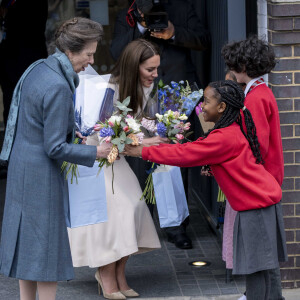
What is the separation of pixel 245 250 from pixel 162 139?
857 millimetres

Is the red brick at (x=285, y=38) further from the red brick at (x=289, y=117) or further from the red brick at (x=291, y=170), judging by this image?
the red brick at (x=291, y=170)

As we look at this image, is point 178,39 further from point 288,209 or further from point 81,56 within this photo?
point 81,56

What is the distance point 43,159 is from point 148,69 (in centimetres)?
130

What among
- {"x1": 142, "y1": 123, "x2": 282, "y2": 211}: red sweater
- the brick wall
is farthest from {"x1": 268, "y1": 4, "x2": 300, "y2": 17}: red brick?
{"x1": 142, "y1": 123, "x2": 282, "y2": 211}: red sweater

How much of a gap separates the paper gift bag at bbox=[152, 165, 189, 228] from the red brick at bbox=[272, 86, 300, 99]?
2.80 feet

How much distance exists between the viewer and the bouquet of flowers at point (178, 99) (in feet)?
16.3

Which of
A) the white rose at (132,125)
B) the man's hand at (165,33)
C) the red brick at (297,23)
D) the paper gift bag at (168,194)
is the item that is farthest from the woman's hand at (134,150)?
the man's hand at (165,33)

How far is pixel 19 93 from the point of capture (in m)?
4.04

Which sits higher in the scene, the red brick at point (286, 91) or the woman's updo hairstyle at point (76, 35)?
the woman's updo hairstyle at point (76, 35)

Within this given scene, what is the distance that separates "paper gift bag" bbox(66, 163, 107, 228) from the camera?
466 centimetres

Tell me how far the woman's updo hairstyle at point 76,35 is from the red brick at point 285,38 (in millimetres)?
1355

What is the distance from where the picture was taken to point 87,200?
4719 mm

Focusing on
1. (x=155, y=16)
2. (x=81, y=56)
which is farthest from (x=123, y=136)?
(x=155, y=16)

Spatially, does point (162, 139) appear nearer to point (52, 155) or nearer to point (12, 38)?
point (52, 155)
